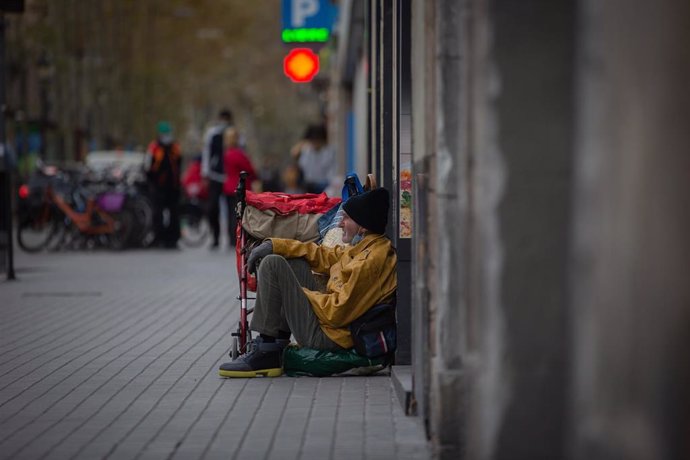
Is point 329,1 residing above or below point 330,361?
above

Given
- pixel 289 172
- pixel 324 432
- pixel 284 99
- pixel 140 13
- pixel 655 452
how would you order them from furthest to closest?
pixel 284 99 < pixel 140 13 < pixel 289 172 < pixel 324 432 < pixel 655 452

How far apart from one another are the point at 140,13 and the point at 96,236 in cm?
3951

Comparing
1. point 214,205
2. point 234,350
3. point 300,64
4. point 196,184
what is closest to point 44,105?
point 196,184

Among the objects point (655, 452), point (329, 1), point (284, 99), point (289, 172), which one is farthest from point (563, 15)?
point (284, 99)

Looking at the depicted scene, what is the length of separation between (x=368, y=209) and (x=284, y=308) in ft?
2.44

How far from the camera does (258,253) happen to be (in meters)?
8.98

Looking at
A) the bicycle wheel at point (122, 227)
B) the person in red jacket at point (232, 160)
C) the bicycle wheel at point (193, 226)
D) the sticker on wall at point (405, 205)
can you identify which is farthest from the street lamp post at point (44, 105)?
the sticker on wall at point (405, 205)

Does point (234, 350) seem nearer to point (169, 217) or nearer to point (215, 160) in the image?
point (215, 160)

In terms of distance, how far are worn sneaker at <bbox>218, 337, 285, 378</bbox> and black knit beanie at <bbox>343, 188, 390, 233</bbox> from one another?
0.89 m

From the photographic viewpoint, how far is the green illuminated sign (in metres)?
23.9

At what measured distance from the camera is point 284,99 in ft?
313

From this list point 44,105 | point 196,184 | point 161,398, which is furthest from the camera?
point 44,105

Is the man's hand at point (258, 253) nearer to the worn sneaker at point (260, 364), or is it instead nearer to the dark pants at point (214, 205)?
the worn sneaker at point (260, 364)

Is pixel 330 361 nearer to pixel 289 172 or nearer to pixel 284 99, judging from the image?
pixel 289 172
